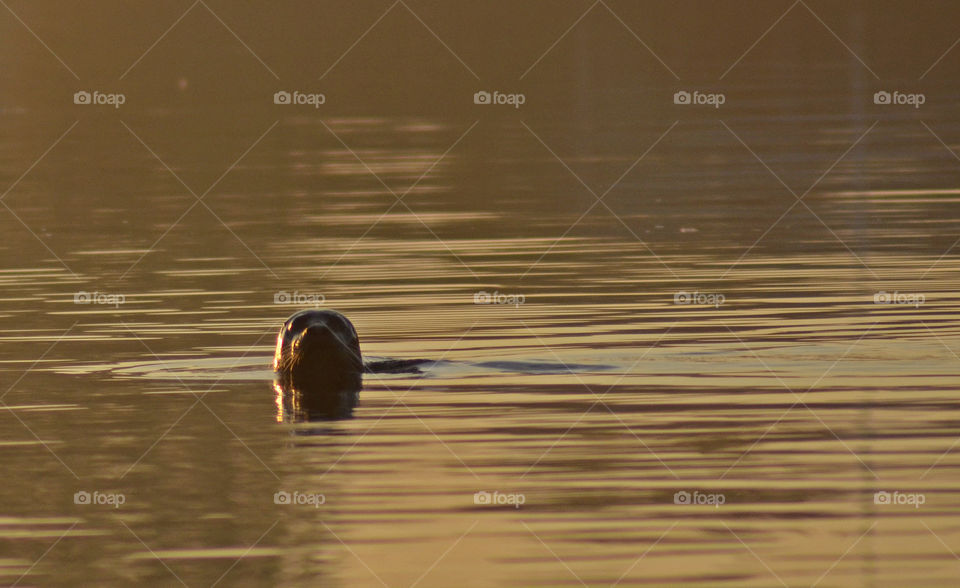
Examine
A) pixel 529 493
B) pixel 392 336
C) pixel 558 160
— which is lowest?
pixel 529 493

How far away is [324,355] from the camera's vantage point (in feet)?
65.8

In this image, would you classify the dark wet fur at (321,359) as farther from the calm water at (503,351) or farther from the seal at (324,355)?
the calm water at (503,351)

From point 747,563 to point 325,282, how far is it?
1452 cm

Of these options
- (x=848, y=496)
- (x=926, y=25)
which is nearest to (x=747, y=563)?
(x=848, y=496)

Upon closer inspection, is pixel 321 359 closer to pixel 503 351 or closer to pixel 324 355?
pixel 324 355

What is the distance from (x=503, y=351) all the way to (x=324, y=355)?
5.90ft

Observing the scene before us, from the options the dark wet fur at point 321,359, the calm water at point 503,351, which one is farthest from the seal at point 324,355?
the calm water at point 503,351

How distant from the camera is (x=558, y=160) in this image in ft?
143

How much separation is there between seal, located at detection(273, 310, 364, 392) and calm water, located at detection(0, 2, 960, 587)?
0.40 metres

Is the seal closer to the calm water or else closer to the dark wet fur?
the dark wet fur

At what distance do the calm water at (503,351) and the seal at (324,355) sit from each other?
0.40 meters

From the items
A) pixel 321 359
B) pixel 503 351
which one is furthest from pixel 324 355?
pixel 503 351

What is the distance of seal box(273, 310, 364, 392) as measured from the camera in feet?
65.7

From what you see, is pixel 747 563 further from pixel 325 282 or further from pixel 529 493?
pixel 325 282
